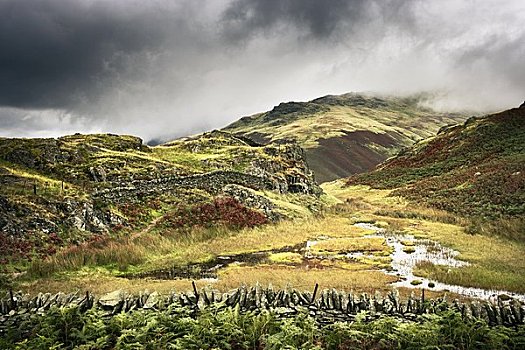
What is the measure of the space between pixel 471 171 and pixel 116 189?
214ft

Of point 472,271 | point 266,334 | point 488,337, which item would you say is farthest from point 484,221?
point 266,334

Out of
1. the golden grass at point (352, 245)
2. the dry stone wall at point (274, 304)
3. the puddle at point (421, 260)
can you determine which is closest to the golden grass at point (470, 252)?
the puddle at point (421, 260)

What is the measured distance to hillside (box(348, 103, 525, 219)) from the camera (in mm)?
50562

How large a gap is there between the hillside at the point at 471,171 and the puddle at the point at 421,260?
1569cm

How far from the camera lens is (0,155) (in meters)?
41.8

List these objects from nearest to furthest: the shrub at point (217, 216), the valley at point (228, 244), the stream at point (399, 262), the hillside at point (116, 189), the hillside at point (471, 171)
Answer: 1. the valley at point (228, 244)
2. the stream at point (399, 262)
3. the hillside at point (116, 189)
4. the shrub at point (217, 216)
5. the hillside at point (471, 171)

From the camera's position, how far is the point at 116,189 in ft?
120

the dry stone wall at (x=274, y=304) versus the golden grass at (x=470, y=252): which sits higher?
the dry stone wall at (x=274, y=304)

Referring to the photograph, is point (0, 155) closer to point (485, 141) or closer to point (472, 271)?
point (472, 271)

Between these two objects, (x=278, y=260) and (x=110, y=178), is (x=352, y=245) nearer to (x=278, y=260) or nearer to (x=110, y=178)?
(x=278, y=260)

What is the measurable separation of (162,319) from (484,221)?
39.2 m

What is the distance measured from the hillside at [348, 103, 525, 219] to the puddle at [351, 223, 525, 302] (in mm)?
15691

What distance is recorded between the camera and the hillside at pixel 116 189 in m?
27.3

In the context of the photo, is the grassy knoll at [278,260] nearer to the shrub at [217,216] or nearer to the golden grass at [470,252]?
the golden grass at [470,252]
